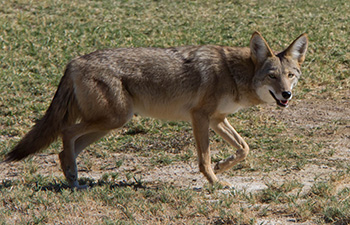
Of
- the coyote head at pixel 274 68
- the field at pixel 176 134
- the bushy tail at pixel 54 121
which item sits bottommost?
the field at pixel 176 134

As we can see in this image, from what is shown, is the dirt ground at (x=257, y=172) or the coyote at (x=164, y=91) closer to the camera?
the coyote at (x=164, y=91)

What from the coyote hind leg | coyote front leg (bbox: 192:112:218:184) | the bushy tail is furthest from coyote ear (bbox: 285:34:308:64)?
the bushy tail

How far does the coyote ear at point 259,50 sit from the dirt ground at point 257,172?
4.55ft

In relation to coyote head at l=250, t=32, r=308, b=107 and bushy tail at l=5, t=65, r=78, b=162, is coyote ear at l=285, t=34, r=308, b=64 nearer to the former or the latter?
coyote head at l=250, t=32, r=308, b=107

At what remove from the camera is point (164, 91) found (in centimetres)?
745

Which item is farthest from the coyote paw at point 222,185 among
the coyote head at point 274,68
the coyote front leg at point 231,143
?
the coyote head at point 274,68

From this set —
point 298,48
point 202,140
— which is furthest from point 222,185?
point 298,48

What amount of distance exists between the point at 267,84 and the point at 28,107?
4.17 m

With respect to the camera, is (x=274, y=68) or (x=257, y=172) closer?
(x=274, y=68)

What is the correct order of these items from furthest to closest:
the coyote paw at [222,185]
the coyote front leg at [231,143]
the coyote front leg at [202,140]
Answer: the coyote front leg at [231,143]
the coyote front leg at [202,140]
the coyote paw at [222,185]

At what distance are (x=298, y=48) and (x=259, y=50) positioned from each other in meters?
0.49

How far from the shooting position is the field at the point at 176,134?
20.2ft

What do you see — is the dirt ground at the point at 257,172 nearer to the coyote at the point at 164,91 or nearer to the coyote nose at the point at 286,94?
the coyote at the point at 164,91

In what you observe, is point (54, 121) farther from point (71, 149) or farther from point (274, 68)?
point (274, 68)
